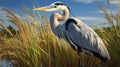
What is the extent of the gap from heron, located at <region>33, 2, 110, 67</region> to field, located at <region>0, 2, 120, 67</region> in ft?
0.65

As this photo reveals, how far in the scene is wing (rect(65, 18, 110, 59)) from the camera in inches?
214

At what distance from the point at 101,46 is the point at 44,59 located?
0.89 m

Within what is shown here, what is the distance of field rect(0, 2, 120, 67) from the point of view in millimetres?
5668

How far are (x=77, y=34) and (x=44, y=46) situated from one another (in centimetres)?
61

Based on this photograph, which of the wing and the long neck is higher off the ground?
the long neck

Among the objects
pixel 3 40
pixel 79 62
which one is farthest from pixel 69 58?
pixel 3 40

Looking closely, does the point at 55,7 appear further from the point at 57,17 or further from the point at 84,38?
the point at 84,38

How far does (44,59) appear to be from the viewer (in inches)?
225

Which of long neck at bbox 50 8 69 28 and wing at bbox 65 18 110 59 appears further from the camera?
long neck at bbox 50 8 69 28

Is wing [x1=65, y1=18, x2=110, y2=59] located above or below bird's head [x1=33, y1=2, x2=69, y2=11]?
below

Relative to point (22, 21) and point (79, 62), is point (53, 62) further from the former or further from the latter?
point (22, 21)

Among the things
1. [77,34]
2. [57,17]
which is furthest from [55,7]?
[77,34]

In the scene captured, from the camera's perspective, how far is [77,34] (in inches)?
222

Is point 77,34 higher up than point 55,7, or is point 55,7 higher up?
point 55,7
